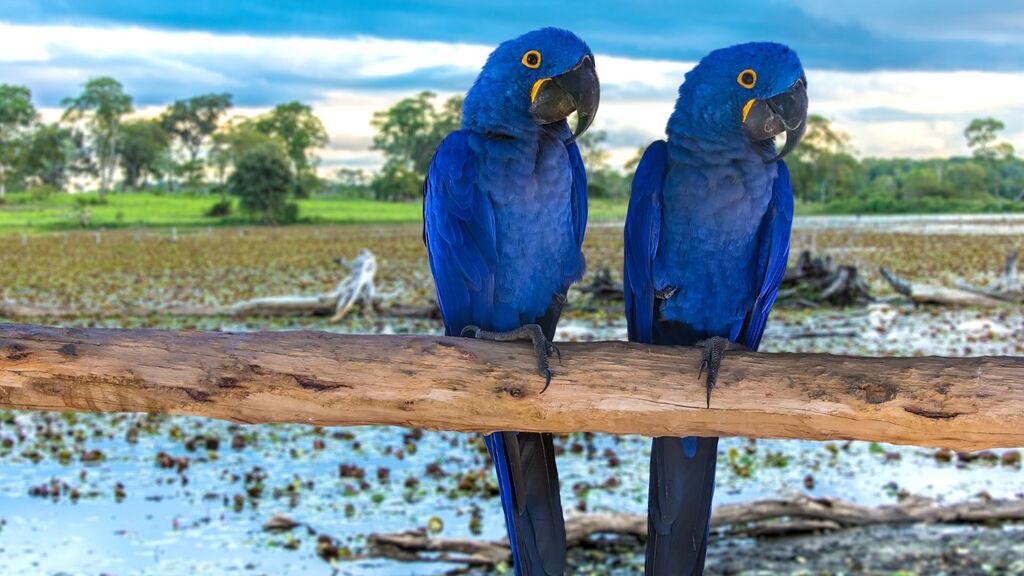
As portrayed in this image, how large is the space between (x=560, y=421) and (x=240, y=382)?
0.72m

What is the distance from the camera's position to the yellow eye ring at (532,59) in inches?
92.6

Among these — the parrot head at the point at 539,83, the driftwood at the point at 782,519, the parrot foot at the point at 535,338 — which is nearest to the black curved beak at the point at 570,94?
the parrot head at the point at 539,83

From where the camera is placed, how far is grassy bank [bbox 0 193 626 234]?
3262cm

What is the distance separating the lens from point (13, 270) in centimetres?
1714

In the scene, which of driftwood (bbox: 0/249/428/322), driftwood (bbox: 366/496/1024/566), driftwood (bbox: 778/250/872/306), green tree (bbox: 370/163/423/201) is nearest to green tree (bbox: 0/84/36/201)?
green tree (bbox: 370/163/423/201)

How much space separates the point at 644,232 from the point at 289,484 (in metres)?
3.49

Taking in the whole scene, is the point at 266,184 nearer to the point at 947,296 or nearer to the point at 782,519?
the point at 947,296

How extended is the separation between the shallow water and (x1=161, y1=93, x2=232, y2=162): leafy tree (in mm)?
48568

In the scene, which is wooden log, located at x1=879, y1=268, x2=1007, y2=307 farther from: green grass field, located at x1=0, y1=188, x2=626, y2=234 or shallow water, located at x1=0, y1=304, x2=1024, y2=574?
green grass field, located at x1=0, y1=188, x2=626, y2=234

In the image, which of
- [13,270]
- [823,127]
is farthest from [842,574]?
[823,127]

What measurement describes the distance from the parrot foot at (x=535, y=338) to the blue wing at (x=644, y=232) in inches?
13.0

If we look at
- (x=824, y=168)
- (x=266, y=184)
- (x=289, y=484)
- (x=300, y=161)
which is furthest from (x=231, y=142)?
(x=289, y=484)

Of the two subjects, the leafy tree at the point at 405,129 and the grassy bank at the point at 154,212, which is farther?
the leafy tree at the point at 405,129

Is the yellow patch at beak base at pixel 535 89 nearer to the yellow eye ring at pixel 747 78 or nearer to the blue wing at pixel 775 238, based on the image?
the yellow eye ring at pixel 747 78
